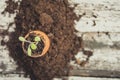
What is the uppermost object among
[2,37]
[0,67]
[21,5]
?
[21,5]

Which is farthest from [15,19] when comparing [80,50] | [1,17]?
[80,50]

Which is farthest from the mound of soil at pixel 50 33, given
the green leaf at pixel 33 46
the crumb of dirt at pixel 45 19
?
the green leaf at pixel 33 46

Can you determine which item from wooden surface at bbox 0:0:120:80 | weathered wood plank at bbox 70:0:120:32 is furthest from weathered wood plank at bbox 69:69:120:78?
weathered wood plank at bbox 70:0:120:32

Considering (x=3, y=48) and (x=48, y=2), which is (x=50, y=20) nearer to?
(x=48, y=2)

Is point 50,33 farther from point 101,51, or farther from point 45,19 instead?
point 101,51

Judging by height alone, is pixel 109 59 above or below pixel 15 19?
below

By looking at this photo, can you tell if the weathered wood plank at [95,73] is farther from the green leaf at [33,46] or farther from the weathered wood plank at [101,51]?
the green leaf at [33,46]

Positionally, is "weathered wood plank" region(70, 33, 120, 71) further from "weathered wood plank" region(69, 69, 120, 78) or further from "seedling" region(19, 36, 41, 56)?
"seedling" region(19, 36, 41, 56)
